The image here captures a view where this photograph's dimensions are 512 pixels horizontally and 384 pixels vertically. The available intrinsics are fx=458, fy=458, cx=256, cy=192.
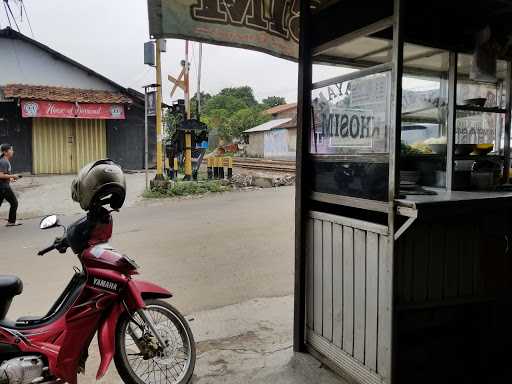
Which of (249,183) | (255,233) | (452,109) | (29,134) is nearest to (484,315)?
(452,109)

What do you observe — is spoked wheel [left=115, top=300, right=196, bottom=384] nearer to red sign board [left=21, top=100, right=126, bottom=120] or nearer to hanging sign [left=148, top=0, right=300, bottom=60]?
hanging sign [left=148, top=0, right=300, bottom=60]

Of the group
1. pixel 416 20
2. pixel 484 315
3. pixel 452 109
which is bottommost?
pixel 484 315

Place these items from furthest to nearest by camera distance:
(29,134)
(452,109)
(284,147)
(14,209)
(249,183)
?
(284,147)
(29,134)
(249,183)
(14,209)
(452,109)

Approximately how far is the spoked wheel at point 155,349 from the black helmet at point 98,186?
2.43 feet

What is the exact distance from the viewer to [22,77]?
18.8 metres

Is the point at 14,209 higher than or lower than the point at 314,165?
lower

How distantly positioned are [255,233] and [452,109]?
5.21 metres

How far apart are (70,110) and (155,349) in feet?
57.3

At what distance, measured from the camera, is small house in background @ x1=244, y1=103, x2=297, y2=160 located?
1476 inches

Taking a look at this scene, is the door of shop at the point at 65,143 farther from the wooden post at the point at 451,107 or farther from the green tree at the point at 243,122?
the green tree at the point at 243,122

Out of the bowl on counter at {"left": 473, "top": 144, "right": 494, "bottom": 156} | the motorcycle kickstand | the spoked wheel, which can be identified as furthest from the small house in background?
the motorcycle kickstand

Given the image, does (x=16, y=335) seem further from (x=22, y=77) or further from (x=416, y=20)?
(x=22, y=77)

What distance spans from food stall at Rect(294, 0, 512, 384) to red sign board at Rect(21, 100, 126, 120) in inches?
664

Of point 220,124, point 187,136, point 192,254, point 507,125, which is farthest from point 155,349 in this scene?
point 220,124
